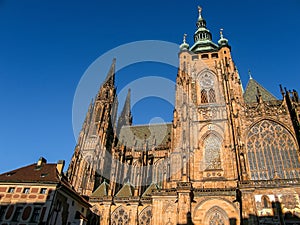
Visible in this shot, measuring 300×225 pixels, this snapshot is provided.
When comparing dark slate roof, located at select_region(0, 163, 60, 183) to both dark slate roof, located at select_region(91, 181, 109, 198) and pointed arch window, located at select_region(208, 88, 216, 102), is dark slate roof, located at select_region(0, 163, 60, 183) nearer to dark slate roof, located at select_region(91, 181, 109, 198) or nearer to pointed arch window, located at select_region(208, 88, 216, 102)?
dark slate roof, located at select_region(91, 181, 109, 198)

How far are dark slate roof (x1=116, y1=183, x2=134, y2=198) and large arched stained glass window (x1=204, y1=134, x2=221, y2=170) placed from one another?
10.8 m

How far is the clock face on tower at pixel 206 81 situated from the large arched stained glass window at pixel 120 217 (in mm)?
19245

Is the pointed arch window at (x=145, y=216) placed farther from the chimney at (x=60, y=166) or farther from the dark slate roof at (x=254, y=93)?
the dark slate roof at (x=254, y=93)

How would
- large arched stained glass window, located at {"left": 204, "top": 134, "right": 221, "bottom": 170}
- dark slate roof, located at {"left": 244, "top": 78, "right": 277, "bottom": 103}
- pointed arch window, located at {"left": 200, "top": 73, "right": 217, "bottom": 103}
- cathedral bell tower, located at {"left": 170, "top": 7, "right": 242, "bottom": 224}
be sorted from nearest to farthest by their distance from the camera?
cathedral bell tower, located at {"left": 170, "top": 7, "right": 242, "bottom": 224} < large arched stained glass window, located at {"left": 204, "top": 134, "right": 221, "bottom": 170} < dark slate roof, located at {"left": 244, "top": 78, "right": 277, "bottom": 103} < pointed arch window, located at {"left": 200, "top": 73, "right": 217, "bottom": 103}

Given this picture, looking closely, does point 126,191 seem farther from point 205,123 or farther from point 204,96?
point 204,96

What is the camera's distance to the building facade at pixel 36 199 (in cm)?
2048

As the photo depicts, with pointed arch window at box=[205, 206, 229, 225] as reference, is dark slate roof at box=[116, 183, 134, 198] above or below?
above

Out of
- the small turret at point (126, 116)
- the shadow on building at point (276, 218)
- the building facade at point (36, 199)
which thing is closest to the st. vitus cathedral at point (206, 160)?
the shadow on building at point (276, 218)

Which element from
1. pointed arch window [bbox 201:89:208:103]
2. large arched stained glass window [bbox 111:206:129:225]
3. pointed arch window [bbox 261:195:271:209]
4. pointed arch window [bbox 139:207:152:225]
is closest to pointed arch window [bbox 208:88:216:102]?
pointed arch window [bbox 201:89:208:103]

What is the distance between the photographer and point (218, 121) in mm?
30109

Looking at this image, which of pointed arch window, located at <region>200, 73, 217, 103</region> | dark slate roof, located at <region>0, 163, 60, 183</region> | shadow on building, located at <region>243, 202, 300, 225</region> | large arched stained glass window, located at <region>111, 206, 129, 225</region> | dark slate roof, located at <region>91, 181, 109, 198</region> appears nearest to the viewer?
shadow on building, located at <region>243, 202, 300, 225</region>

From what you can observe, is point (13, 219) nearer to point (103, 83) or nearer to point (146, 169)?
point (146, 169)

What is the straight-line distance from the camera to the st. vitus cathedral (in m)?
Answer: 23.7

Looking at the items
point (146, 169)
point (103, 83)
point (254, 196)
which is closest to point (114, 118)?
point (103, 83)
